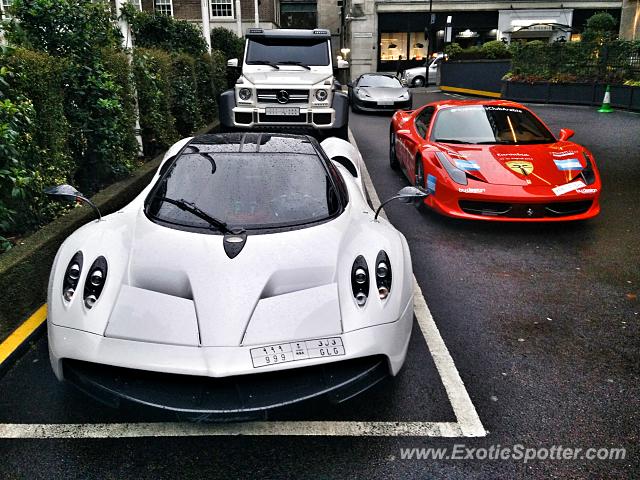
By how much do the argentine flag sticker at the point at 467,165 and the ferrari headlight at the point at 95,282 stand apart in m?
4.43

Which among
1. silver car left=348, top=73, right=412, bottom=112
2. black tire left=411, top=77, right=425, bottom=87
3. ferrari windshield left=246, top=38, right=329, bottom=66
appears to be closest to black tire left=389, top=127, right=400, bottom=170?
ferrari windshield left=246, top=38, right=329, bottom=66

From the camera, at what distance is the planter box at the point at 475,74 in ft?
83.8

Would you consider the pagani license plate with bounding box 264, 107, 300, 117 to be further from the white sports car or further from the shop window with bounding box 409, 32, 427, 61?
the shop window with bounding box 409, 32, 427, 61

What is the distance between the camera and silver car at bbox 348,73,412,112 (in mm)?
18922

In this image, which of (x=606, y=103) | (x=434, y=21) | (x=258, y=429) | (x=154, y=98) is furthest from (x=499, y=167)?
(x=434, y=21)

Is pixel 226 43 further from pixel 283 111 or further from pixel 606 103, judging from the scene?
pixel 606 103

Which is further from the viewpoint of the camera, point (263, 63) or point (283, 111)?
point (263, 63)

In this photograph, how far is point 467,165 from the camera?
652 cm

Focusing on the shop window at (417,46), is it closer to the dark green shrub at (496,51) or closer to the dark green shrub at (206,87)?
the dark green shrub at (496,51)

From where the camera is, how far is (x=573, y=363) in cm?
365

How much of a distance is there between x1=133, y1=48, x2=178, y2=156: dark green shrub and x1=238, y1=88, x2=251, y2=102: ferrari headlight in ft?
4.48

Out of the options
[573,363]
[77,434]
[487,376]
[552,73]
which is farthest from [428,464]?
[552,73]

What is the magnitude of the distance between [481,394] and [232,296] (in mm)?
→ 1581

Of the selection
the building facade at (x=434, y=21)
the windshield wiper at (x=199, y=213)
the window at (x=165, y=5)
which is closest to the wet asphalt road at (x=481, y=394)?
the windshield wiper at (x=199, y=213)
